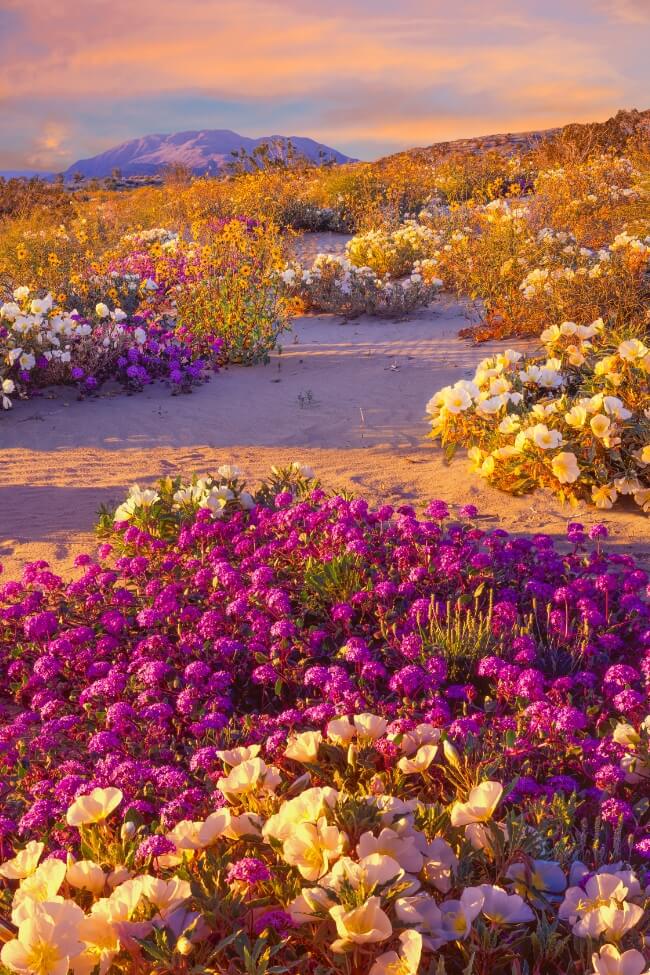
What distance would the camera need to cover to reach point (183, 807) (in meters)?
2.27

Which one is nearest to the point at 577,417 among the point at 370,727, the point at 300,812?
the point at 370,727

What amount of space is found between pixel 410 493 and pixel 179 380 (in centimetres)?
340

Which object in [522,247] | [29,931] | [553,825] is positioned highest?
[522,247]

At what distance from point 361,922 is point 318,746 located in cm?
72

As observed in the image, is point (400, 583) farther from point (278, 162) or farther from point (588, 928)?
point (278, 162)

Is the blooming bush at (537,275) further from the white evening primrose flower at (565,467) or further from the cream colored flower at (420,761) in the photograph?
the cream colored flower at (420,761)

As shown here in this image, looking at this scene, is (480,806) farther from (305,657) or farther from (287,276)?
(287,276)

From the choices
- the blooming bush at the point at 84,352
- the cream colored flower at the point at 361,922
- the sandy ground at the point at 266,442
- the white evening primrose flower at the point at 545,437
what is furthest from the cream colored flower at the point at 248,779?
the blooming bush at the point at 84,352

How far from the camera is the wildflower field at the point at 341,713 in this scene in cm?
161

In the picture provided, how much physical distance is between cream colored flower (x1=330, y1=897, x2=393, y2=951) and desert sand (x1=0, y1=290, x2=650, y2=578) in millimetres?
3259

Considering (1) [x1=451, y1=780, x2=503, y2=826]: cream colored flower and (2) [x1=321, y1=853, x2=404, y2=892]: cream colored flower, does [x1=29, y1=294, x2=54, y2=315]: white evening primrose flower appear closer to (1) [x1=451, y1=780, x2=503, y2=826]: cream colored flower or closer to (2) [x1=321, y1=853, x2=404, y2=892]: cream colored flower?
(1) [x1=451, y1=780, x2=503, y2=826]: cream colored flower

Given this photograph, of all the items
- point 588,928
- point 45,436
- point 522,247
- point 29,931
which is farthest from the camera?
point 522,247

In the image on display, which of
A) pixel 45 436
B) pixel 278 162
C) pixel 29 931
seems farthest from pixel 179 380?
pixel 278 162

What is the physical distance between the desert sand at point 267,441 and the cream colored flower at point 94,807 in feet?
8.89
